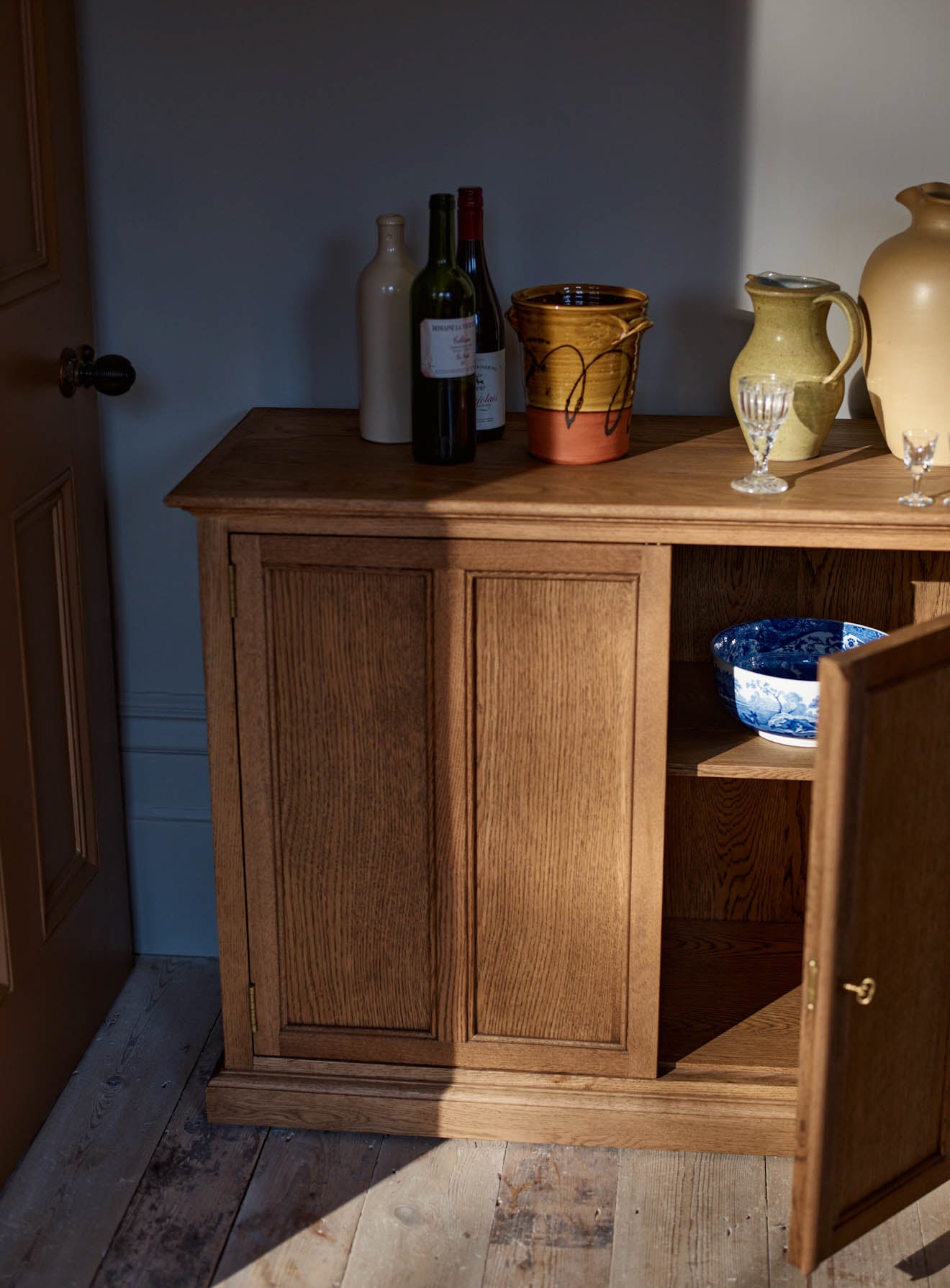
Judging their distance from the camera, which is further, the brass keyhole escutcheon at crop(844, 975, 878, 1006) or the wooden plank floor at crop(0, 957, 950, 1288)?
the wooden plank floor at crop(0, 957, 950, 1288)

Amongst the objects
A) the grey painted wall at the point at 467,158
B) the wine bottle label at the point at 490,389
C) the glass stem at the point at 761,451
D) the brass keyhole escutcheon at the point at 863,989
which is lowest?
the brass keyhole escutcheon at the point at 863,989

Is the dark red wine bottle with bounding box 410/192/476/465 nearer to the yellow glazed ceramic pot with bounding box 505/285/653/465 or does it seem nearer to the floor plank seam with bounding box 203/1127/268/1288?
the yellow glazed ceramic pot with bounding box 505/285/653/465

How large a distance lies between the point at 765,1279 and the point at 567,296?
1.32 m

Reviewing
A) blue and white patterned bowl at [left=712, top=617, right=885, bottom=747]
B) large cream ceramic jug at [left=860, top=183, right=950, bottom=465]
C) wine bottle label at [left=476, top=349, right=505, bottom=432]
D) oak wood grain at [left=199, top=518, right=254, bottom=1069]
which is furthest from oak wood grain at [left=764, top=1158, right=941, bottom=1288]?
wine bottle label at [left=476, top=349, right=505, bottom=432]

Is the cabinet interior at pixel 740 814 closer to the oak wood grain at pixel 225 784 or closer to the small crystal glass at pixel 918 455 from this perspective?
the small crystal glass at pixel 918 455

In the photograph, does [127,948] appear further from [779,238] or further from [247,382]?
[779,238]

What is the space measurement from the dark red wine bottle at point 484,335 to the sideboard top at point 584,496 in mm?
68

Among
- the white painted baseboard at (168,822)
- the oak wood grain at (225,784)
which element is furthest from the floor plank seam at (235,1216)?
the white painted baseboard at (168,822)

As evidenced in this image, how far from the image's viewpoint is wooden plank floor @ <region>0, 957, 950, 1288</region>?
179cm

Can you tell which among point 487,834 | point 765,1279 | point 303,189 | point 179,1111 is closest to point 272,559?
point 487,834

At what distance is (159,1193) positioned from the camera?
1926 millimetres

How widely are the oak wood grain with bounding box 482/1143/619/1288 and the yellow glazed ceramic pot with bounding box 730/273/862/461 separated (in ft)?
3.35

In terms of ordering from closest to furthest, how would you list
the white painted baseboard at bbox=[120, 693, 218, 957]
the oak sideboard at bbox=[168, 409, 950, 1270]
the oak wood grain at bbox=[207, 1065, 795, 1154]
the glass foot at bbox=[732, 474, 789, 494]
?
the oak sideboard at bbox=[168, 409, 950, 1270] < the glass foot at bbox=[732, 474, 789, 494] < the oak wood grain at bbox=[207, 1065, 795, 1154] < the white painted baseboard at bbox=[120, 693, 218, 957]

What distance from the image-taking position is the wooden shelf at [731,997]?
2.02m
